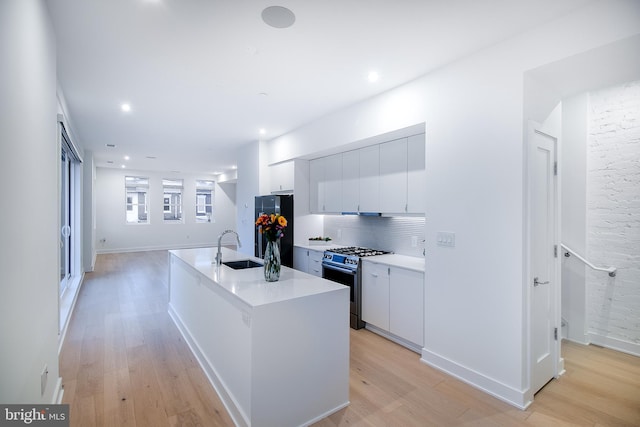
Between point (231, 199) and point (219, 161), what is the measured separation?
3644mm

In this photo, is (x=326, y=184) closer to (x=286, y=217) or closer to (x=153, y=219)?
(x=286, y=217)

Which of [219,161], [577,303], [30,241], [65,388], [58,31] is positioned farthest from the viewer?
[219,161]

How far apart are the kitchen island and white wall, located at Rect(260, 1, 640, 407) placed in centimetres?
110

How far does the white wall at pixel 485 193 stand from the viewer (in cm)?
218

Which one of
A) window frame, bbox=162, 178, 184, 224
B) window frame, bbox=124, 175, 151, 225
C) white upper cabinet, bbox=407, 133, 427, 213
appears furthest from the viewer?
window frame, bbox=162, 178, 184, 224

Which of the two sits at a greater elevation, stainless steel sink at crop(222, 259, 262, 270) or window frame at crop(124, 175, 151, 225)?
window frame at crop(124, 175, 151, 225)

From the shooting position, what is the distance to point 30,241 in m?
1.63

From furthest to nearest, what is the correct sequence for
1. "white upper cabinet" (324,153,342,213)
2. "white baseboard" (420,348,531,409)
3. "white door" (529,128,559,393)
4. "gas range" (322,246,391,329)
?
"white upper cabinet" (324,153,342,213)
"gas range" (322,246,391,329)
"white door" (529,128,559,393)
"white baseboard" (420,348,531,409)

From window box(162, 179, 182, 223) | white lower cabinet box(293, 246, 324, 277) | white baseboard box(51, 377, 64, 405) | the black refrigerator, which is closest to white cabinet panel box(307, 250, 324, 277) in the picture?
white lower cabinet box(293, 246, 324, 277)

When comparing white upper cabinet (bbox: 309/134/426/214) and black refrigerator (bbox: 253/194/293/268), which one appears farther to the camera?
black refrigerator (bbox: 253/194/293/268)

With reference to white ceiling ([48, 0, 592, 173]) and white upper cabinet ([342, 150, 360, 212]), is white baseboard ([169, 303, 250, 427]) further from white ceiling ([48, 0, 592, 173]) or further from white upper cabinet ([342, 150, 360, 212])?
white ceiling ([48, 0, 592, 173])

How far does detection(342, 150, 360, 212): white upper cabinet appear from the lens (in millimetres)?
4176

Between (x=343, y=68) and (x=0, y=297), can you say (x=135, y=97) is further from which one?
(x=0, y=297)

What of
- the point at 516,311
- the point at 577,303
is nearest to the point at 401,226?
the point at 516,311
